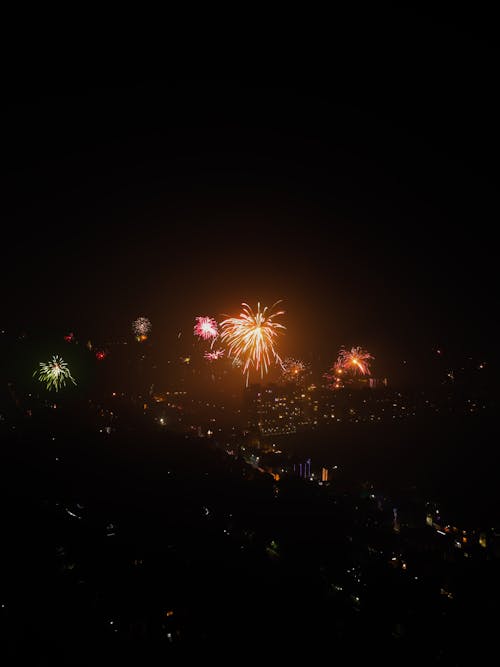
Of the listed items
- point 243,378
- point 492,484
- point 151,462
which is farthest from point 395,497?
point 243,378

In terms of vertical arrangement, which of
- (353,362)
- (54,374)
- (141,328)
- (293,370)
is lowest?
(54,374)

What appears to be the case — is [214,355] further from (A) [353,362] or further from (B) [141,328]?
(A) [353,362]

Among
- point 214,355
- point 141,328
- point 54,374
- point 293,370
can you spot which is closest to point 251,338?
point 214,355

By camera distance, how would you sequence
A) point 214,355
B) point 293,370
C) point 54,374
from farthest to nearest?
1. point 293,370
2. point 214,355
3. point 54,374

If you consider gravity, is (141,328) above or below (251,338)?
above

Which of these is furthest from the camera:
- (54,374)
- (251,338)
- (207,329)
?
(207,329)

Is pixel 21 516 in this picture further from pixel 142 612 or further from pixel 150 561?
pixel 142 612

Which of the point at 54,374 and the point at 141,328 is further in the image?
the point at 141,328

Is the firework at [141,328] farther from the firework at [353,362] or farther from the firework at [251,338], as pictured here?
the firework at [353,362]
